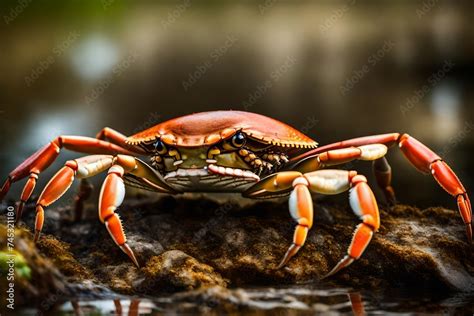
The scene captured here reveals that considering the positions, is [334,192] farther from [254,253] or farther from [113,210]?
[113,210]

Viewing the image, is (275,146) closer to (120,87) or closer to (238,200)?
(238,200)

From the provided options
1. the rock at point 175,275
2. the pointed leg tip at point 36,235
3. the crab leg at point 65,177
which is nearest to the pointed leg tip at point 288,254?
the rock at point 175,275

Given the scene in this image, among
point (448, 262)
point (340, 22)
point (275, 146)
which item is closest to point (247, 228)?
point (275, 146)

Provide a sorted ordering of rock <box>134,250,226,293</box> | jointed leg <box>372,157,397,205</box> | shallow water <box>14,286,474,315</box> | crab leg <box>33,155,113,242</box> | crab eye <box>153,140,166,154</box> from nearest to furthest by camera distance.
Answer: shallow water <box>14,286,474,315</box>
rock <box>134,250,226,293</box>
crab leg <box>33,155,113,242</box>
crab eye <box>153,140,166,154</box>
jointed leg <box>372,157,397,205</box>

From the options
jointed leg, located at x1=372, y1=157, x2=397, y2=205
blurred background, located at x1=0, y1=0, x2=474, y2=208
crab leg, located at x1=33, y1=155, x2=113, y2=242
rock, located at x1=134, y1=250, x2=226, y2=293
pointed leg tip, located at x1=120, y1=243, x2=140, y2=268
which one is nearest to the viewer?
rock, located at x1=134, y1=250, x2=226, y2=293

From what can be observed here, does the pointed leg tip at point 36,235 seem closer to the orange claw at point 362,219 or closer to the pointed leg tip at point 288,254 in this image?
the pointed leg tip at point 288,254

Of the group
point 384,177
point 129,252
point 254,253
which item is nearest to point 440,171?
point 384,177

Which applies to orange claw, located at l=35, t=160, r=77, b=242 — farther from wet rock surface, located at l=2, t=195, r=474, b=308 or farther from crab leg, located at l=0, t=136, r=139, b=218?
crab leg, located at l=0, t=136, r=139, b=218

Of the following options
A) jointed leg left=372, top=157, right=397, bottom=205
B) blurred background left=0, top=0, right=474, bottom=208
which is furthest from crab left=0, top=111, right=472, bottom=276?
blurred background left=0, top=0, right=474, bottom=208
